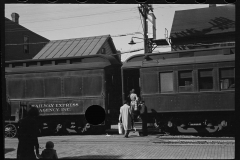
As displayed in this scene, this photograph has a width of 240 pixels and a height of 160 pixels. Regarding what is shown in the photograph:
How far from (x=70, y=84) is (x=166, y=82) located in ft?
13.5

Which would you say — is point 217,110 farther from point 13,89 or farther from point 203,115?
point 13,89

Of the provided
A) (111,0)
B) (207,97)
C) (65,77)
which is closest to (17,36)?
(111,0)

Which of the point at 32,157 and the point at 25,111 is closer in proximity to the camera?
the point at 32,157

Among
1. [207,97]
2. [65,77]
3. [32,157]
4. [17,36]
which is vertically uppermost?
[17,36]

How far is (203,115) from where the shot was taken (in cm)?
1026

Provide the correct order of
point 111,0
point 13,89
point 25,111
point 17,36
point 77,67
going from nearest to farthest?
1. point 111,0
2. point 25,111
3. point 17,36
4. point 13,89
5. point 77,67

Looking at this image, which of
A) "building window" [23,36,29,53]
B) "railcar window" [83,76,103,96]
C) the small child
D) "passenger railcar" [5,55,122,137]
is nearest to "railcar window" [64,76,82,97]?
"passenger railcar" [5,55,122,137]

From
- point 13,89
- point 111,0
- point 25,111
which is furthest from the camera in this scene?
point 13,89

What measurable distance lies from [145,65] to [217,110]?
11.7 ft

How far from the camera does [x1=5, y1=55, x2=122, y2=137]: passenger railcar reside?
877 cm

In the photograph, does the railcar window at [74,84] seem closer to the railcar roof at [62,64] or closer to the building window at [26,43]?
the railcar roof at [62,64]

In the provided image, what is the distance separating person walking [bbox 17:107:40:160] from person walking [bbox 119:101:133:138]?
17.7ft

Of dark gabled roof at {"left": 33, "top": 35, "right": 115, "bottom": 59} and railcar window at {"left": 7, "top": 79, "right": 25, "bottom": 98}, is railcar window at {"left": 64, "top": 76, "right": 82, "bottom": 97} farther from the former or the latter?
railcar window at {"left": 7, "top": 79, "right": 25, "bottom": 98}

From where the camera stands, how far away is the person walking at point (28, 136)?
16.0ft
